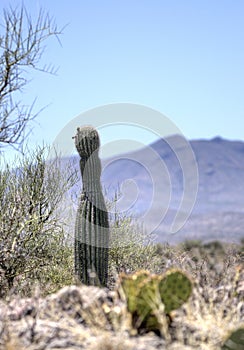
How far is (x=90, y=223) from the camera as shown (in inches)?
396

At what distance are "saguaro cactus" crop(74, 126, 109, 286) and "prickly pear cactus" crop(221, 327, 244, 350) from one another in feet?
16.1

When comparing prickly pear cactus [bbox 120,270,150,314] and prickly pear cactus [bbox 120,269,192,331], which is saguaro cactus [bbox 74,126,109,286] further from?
prickly pear cactus [bbox 120,269,192,331]

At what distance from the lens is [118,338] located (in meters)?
4.85

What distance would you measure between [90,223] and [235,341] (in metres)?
5.06

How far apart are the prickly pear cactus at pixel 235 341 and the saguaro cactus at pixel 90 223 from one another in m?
4.90

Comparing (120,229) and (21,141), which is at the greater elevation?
(21,141)

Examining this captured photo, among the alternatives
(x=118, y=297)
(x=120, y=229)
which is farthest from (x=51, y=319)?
(x=120, y=229)

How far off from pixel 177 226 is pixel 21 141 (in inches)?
166

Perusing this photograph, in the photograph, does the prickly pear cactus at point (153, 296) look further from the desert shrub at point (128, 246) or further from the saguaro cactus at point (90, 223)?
the desert shrub at point (128, 246)

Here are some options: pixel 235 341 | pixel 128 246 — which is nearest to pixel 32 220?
pixel 128 246

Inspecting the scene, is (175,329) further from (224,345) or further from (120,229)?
(120,229)

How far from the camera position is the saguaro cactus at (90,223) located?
10.0 metres

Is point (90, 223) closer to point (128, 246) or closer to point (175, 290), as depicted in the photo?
point (128, 246)

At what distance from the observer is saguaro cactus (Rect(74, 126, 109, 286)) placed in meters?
10.0
